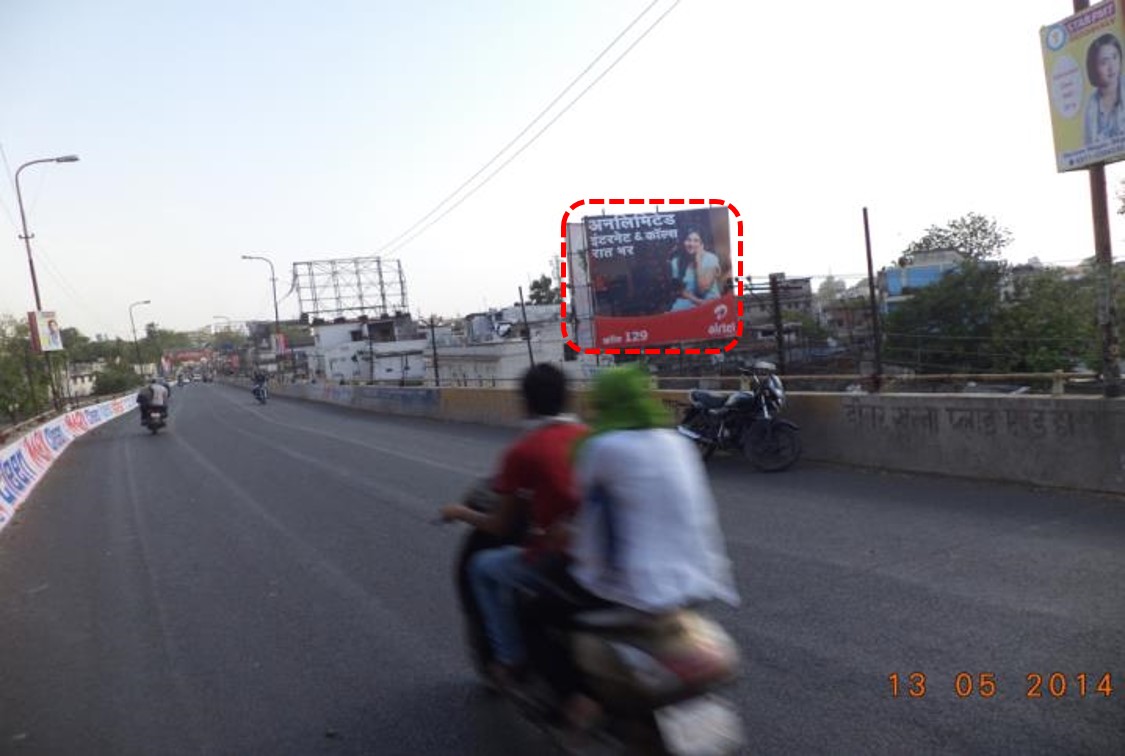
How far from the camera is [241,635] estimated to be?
5453mm

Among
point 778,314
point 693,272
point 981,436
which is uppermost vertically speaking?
point 693,272

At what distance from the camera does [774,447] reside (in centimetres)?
1028

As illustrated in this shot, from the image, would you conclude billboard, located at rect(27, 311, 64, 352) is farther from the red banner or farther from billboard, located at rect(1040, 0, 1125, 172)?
billboard, located at rect(1040, 0, 1125, 172)

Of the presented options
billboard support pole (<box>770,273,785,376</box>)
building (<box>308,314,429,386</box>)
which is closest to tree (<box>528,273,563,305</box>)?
building (<box>308,314,429,386</box>)

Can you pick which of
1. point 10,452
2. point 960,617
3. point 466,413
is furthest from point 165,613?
point 466,413

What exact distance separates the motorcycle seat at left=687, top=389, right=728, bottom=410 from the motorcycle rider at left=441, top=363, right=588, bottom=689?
7.69 m

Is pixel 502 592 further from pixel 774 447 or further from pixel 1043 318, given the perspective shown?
pixel 1043 318

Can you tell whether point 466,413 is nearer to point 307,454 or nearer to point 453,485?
point 307,454

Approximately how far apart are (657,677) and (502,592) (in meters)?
1.06

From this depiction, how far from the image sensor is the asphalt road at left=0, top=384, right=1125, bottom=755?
3758 mm

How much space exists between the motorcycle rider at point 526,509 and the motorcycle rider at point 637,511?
0.80ft

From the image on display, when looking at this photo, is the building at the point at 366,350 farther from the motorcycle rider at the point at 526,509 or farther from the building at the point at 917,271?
the motorcycle rider at the point at 526,509

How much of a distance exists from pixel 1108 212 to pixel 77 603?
9.31 meters
